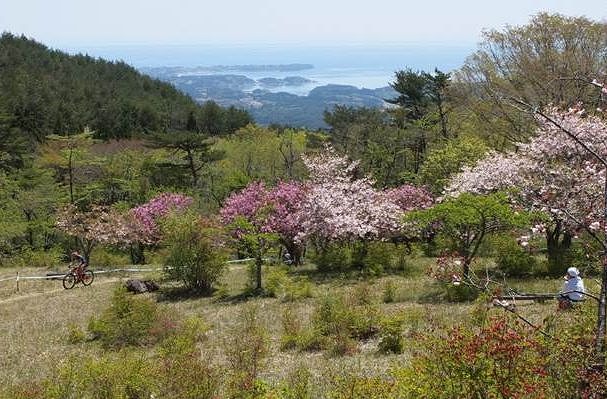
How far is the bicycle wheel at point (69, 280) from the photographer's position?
27.7 meters

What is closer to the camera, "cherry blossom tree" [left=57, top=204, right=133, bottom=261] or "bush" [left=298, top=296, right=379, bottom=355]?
"bush" [left=298, top=296, right=379, bottom=355]

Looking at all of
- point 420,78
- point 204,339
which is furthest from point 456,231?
point 420,78

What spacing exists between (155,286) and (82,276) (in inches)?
173

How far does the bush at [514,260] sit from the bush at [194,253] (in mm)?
11776

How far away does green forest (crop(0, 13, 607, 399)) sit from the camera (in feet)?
26.3

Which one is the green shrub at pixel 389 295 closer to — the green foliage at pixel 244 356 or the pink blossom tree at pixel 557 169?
the green foliage at pixel 244 356

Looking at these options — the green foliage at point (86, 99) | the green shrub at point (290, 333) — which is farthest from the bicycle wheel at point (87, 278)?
the green foliage at point (86, 99)

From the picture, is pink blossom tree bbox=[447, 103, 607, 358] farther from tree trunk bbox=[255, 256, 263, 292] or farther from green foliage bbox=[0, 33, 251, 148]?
green foliage bbox=[0, 33, 251, 148]

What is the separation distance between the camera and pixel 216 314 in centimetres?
2058

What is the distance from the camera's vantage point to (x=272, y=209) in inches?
1145

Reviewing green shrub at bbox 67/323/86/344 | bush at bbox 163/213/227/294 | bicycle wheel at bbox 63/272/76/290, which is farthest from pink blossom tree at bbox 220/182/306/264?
green shrub at bbox 67/323/86/344

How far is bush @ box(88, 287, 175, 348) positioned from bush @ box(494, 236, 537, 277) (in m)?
12.9

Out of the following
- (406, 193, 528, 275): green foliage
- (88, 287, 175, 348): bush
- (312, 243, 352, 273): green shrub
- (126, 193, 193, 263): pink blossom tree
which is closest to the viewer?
(88, 287, 175, 348): bush

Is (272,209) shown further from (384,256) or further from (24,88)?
(24,88)
